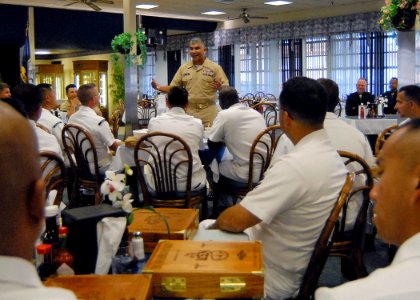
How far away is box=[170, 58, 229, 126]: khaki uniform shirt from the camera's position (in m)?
6.04

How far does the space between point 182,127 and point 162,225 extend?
6.70ft

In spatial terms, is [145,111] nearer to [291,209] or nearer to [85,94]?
[85,94]

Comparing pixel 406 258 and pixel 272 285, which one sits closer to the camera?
pixel 406 258

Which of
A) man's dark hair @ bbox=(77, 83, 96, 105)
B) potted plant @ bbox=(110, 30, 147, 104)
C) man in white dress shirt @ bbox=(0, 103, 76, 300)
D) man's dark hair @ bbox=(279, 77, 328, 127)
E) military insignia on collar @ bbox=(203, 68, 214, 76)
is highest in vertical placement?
potted plant @ bbox=(110, 30, 147, 104)

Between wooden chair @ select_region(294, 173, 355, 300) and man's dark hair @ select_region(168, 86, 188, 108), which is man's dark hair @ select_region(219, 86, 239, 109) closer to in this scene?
man's dark hair @ select_region(168, 86, 188, 108)

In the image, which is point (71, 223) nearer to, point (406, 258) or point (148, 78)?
point (406, 258)

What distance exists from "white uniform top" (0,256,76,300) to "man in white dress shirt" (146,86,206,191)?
316 centimetres

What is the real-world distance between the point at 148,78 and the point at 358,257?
14905 mm

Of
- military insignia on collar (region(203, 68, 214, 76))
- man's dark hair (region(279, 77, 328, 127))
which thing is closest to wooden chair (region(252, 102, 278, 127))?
military insignia on collar (region(203, 68, 214, 76))

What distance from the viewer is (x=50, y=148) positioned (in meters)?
3.66

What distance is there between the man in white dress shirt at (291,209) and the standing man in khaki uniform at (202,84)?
3.89m

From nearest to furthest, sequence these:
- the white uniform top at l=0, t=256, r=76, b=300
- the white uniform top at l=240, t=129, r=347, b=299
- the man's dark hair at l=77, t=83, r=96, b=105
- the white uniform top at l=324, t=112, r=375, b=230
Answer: the white uniform top at l=0, t=256, r=76, b=300, the white uniform top at l=240, t=129, r=347, b=299, the white uniform top at l=324, t=112, r=375, b=230, the man's dark hair at l=77, t=83, r=96, b=105

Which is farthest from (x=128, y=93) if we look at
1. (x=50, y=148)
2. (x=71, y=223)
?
(x=71, y=223)

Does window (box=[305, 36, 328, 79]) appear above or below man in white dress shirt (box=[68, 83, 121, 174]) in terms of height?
above
